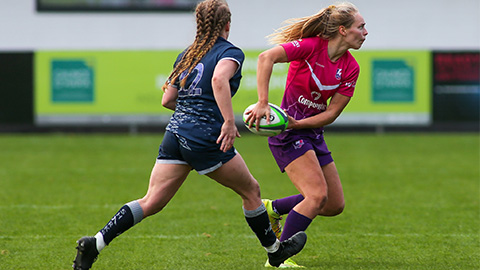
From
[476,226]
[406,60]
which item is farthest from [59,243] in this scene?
[406,60]

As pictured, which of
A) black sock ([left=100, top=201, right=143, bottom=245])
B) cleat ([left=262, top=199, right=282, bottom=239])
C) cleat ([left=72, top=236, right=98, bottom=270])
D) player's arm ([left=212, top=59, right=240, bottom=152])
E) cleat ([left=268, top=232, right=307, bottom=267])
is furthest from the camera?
cleat ([left=262, top=199, right=282, bottom=239])

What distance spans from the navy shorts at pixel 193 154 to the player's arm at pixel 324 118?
659 mm

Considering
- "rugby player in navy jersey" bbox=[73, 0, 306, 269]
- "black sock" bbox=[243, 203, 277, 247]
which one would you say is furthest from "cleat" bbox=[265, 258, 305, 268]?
"rugby player in navy jersey" bbox=[73, 0, 306, 269]

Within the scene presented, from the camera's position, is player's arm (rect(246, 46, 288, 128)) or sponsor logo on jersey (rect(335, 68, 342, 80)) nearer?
player's arm (rect(246, 46, 288, 128))

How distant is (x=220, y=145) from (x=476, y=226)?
11.6 ft

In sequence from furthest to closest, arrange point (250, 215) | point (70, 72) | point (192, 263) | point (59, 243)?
point (70, 72) → point (59, 243) → point (192, 263) → point (250, 215)

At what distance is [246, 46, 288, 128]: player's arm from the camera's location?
542 centimetres

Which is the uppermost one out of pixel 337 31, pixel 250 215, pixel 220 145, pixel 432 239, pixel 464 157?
pixel 337 31

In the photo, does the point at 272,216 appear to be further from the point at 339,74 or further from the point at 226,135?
the point at 226,135

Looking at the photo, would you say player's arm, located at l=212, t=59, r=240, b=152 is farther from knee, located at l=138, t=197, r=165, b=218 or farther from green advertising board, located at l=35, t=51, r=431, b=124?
green advertising board, located at l=35, t=51, r=431, b=124

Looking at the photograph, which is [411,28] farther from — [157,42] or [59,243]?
[59,243]

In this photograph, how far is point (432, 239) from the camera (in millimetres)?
6973


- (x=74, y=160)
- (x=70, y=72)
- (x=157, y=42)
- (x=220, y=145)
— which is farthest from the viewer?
(x=157, y=42)

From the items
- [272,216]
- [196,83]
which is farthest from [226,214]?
[196,83]
